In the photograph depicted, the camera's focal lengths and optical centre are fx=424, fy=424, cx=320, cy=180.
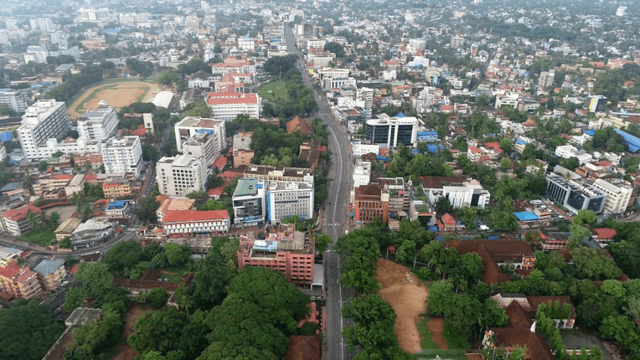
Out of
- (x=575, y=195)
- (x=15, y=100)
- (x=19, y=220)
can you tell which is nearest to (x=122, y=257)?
(x=19, y=220)

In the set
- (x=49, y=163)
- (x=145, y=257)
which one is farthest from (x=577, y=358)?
(x=49, y=163)

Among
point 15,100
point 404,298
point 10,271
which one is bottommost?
point 404,298

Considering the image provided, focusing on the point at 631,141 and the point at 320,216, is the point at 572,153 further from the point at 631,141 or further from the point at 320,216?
the point at 320,216

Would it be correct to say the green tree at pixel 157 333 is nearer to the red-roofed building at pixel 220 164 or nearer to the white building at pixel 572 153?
the red-roofed building at pixel 220 164

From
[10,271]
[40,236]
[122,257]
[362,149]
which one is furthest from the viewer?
[362,149]

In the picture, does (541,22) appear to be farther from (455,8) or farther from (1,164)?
(1,164)

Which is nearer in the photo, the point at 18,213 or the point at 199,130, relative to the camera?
the point at 18,213
